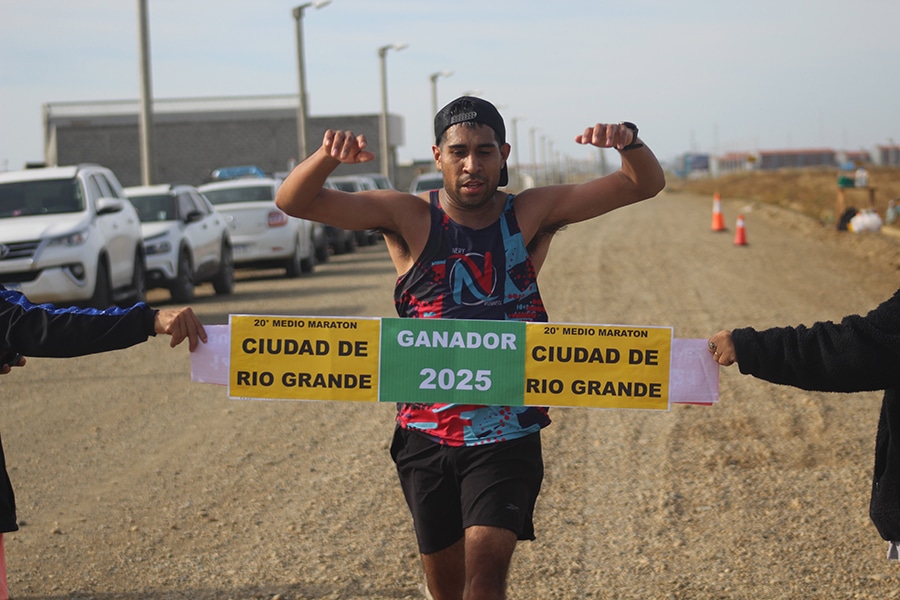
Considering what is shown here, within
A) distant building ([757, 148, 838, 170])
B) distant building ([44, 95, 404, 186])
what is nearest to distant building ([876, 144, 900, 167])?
distant building ([757, 148, 838, 170])

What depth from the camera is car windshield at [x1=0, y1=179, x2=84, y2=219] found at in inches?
600

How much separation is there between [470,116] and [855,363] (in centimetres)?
149

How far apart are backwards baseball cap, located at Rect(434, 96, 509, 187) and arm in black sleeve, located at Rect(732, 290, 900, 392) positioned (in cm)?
107

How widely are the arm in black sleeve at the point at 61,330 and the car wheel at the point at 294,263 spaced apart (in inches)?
708

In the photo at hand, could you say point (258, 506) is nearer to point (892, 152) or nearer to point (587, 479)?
point (587, 479)

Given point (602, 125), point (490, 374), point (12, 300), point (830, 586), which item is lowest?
point (830, 586)

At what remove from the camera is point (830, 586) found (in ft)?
18.2

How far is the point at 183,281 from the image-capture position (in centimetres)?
1781

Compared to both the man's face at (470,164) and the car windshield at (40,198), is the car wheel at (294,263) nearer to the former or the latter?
the car windshield at (40,198)

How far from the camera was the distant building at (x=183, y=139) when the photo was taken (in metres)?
71.9

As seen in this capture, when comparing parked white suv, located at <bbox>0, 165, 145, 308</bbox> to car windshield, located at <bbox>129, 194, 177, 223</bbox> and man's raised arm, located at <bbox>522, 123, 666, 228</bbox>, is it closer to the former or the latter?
car windshield, located at <bbox>129, 194, 177, 223</bbox>

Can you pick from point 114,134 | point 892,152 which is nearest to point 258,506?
point 114,134

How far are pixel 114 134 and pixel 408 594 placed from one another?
70.2 m

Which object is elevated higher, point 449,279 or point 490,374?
point 449,279
